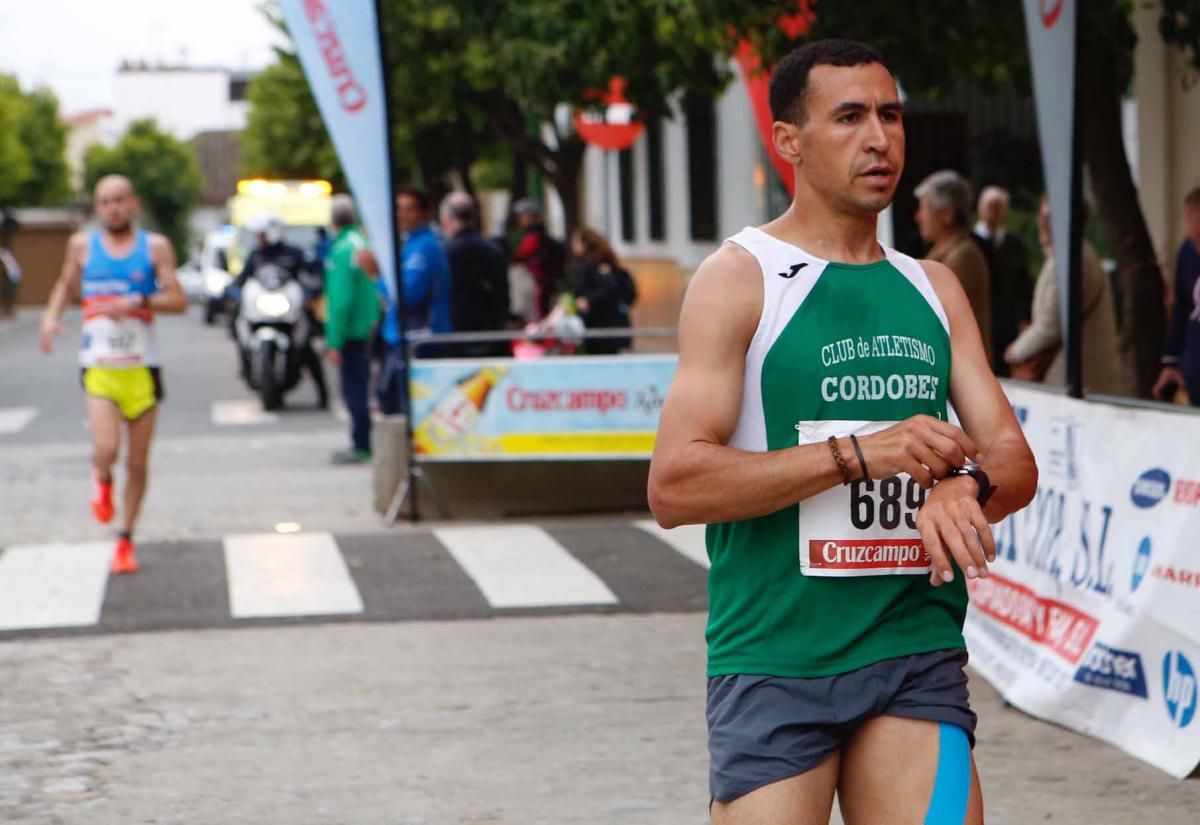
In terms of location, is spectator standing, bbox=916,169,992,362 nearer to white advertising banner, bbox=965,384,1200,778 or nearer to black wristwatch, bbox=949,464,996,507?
white advertising banner, bbox=965,384,1200,778

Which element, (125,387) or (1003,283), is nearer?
(125,387)

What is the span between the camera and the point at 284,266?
72.1ft

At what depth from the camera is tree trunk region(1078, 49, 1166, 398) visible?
35.8 ft

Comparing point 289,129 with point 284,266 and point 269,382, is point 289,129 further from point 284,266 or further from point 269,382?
point 269,382

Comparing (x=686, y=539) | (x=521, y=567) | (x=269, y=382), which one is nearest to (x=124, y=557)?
(x=521, y=567)

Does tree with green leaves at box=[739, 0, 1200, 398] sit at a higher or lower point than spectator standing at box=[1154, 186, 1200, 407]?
higher

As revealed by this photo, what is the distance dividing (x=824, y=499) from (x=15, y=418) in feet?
64.5

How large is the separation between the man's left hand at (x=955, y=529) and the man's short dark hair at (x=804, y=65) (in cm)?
67

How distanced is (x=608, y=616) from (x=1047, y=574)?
2342 mm

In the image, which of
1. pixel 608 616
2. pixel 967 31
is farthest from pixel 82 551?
pixel 967 31

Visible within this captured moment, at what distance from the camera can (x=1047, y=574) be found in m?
7.44

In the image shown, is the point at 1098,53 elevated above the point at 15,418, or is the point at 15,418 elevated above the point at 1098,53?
the point at 1098,53

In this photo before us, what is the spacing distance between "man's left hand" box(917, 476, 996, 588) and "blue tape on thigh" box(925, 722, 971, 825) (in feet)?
1.06

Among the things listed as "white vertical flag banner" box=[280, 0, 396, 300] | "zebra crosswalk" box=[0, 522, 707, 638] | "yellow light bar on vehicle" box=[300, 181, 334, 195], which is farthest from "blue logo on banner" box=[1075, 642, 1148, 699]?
"yellow light bar on vehicle" box=[300, 181, 334, 195]
